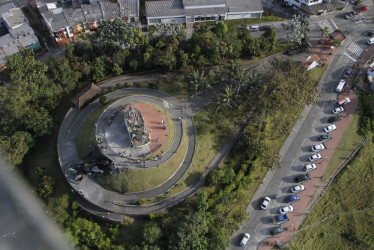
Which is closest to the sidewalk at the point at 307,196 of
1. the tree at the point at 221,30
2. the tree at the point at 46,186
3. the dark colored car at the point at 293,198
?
the dark colored car at the point at 293,198

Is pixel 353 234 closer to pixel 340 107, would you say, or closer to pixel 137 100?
pixel 340 107

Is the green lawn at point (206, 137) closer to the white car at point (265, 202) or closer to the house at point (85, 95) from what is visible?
the white car at point (265, 202)

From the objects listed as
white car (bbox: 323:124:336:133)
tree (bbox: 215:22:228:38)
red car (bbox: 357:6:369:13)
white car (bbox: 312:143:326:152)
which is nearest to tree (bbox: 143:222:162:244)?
white car (bbox: 312:143:326:152)

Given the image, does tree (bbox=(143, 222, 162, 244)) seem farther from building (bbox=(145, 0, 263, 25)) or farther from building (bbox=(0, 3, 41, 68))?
building (bbox=(145, 0, 263, 25))

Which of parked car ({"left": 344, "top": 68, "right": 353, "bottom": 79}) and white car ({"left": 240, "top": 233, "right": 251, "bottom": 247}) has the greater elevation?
parked car ({"left": 344, "top": 68, "right": 353, "bottom": 79})

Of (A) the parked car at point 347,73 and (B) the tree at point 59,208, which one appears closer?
(B) the tree at point 59,208
